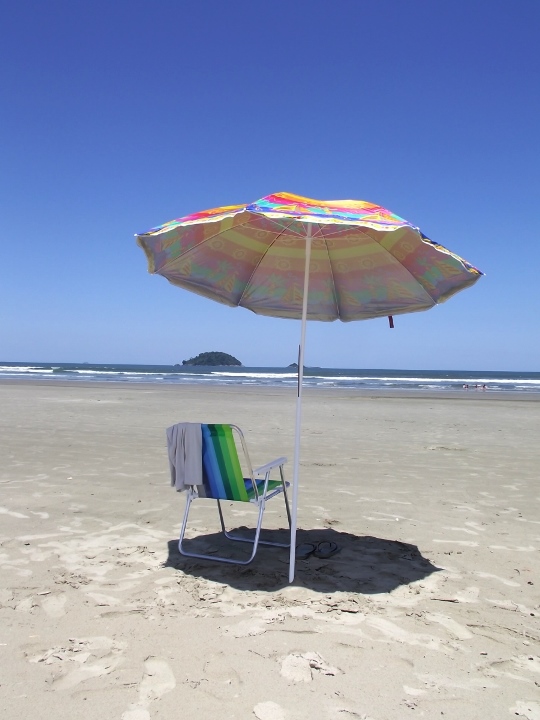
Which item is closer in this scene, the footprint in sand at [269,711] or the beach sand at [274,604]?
the footprint in sand at [269,711]

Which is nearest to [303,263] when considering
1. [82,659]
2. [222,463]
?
[222,463]

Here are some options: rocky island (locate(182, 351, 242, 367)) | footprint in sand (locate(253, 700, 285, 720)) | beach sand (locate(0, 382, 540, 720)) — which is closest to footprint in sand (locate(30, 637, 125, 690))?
beach sand (locate(0, 382, 540, 720))

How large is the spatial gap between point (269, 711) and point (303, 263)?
3276 mm

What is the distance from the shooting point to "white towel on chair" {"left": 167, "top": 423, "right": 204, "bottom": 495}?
12.1ft

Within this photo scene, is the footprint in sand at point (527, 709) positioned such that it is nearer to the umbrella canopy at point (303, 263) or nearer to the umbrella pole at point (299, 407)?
the umbrella pole at point (299, 407)

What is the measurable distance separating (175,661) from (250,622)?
0.51 m

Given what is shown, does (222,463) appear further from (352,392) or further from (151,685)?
(352,392)

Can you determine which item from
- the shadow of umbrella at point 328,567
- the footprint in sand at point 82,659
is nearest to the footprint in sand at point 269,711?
the footprint in sand at point 82,659

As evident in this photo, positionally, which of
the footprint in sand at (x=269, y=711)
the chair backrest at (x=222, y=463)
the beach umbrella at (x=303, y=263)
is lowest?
the footprint in sand at (x=269, y=711)

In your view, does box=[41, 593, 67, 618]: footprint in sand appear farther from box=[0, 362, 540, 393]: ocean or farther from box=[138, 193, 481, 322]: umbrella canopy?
box=[0, 362, 540, 393]: ocean

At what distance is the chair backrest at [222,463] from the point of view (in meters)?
3.69

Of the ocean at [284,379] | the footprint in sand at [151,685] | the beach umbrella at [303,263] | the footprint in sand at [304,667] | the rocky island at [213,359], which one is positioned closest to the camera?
the footprint in sand at [151,685]

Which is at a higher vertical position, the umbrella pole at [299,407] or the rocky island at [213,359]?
the rocky island at [213,359]

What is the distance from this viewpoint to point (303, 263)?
4.62 m
